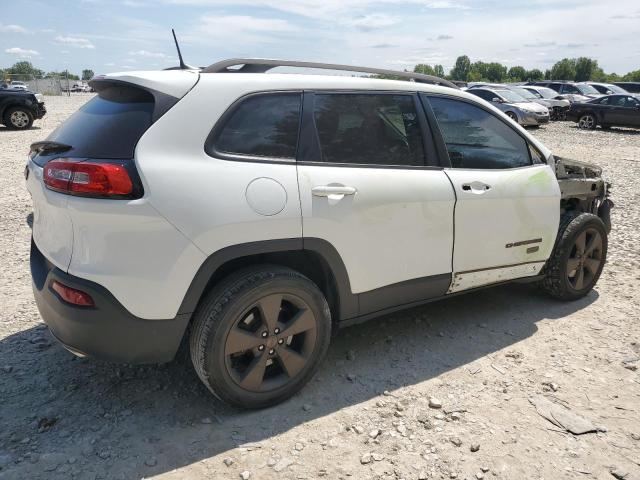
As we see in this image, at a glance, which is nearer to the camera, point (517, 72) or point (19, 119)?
point (19, 119)

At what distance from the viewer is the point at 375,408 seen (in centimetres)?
289

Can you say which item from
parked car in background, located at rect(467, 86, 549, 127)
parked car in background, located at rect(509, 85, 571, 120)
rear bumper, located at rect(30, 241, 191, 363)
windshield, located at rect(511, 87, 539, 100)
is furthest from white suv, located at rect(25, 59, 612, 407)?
parked car in background, located at rect(509, 85, 571, 120)

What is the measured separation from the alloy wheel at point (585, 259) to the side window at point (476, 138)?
94cm

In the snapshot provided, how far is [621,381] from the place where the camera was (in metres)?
3.20

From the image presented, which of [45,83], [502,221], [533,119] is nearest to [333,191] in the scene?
[502,221]

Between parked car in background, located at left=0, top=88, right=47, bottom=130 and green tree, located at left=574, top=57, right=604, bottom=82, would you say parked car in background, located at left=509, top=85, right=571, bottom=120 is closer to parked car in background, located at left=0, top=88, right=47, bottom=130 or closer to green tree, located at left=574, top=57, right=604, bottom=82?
parked car in background, located at left=0, top=88, right=47, bottom=130

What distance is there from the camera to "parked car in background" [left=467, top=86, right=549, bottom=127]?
766 inches

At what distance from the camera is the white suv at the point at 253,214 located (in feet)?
7.73

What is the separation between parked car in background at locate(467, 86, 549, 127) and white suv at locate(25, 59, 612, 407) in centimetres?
1716

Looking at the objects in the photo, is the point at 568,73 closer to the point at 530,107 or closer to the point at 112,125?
the point at 530,107

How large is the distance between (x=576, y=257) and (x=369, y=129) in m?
2.30

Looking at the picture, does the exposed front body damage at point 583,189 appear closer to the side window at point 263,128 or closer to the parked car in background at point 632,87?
the side window at point 263,128

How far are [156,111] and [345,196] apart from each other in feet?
3.41

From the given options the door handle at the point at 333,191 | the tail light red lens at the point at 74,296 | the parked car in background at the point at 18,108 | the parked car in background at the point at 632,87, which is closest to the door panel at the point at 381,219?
the door handle at the point at 333,191
